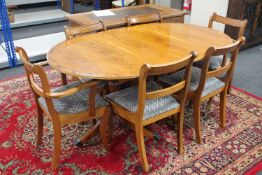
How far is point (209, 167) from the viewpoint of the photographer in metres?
2.01

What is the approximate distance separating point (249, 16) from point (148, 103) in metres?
2.91

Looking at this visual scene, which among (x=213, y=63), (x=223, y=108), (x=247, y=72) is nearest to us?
(x=223, y=108)

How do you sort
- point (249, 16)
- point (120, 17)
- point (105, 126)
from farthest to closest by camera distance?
point (249, 16) < point (120, 17) < point (105, 126)

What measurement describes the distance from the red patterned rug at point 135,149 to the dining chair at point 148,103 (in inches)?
6.2


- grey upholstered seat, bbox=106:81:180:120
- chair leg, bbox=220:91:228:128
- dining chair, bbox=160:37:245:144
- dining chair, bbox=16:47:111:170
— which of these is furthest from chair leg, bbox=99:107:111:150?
chair leg, bbox=220:91:228:128

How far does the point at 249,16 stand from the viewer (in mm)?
4055

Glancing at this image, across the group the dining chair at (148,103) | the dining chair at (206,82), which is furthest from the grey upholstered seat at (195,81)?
the dining chair at (148,103)

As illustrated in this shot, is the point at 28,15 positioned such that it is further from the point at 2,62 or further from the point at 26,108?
the point at 26,108

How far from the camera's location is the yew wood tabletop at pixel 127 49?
5.88ft

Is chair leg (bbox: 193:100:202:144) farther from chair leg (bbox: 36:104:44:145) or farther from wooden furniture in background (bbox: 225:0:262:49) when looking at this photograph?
wooden furniture in background (bbox: 225:0:262:49)

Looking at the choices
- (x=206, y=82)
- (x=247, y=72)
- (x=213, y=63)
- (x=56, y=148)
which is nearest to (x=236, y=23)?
(x=213, y=63)

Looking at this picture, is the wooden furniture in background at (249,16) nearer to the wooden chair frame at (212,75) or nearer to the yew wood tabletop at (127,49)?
the yew wood tabletop at (127,49)

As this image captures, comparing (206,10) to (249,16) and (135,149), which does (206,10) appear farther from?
(135,149)

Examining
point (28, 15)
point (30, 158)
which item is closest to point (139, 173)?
point (30, 158)
